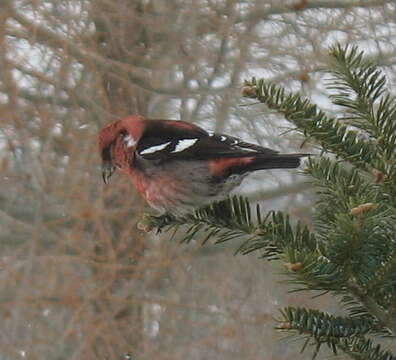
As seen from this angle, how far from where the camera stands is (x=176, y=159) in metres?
2.06

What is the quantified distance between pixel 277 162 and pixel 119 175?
158 inches

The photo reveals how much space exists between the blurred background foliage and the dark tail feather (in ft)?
10.9

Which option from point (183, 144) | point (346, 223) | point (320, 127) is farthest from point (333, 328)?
→ point (183, 144)

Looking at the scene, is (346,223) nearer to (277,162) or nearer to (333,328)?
(333,328)

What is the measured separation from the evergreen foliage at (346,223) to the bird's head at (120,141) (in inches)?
32.7

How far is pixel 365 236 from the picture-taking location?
0.89 m

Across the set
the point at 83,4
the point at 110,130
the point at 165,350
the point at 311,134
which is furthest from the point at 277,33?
the point at 311,134

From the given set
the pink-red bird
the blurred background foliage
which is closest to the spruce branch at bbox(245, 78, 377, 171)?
the pink-red bird

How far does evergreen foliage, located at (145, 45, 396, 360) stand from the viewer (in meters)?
0.90

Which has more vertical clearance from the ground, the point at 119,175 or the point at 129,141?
the point at 129,141

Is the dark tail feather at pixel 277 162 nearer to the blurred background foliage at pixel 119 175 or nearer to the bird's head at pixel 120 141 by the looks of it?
the bird's head at pixel 120 141

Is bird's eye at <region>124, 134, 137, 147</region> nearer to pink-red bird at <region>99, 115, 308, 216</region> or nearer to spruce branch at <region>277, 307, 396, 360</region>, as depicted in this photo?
pink-red bird at <region>99, 115, 308, 216</region>

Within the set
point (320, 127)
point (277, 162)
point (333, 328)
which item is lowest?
point (277, 162)

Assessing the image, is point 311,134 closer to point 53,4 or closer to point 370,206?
point 370,206
